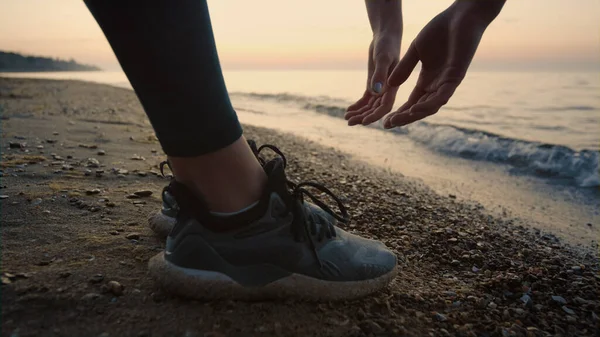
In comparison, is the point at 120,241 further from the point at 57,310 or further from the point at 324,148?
the point at 324,148

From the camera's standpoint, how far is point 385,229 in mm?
2668

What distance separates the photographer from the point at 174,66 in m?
Answer: 1.26

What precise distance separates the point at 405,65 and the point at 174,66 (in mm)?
1021

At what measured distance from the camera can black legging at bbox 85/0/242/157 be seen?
1203 mm

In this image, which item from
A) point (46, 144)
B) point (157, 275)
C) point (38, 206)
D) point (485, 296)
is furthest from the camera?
point (46, 144)

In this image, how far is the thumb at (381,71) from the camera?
6.88 ft


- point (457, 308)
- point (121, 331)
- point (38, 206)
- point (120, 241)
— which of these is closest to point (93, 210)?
point (38, 206)

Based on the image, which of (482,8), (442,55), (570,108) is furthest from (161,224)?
(570,108)

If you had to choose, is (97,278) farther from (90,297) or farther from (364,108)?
(364,108)

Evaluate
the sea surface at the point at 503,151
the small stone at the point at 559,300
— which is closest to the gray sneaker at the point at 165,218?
the small stone at the point at 559,300

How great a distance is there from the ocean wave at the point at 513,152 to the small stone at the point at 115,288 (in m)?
5.22

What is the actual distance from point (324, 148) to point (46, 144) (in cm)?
366

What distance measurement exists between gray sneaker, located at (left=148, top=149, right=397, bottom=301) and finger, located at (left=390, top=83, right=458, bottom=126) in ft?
2.00

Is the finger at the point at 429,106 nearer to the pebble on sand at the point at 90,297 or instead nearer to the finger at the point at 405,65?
A: the finger at the point at 405,65
